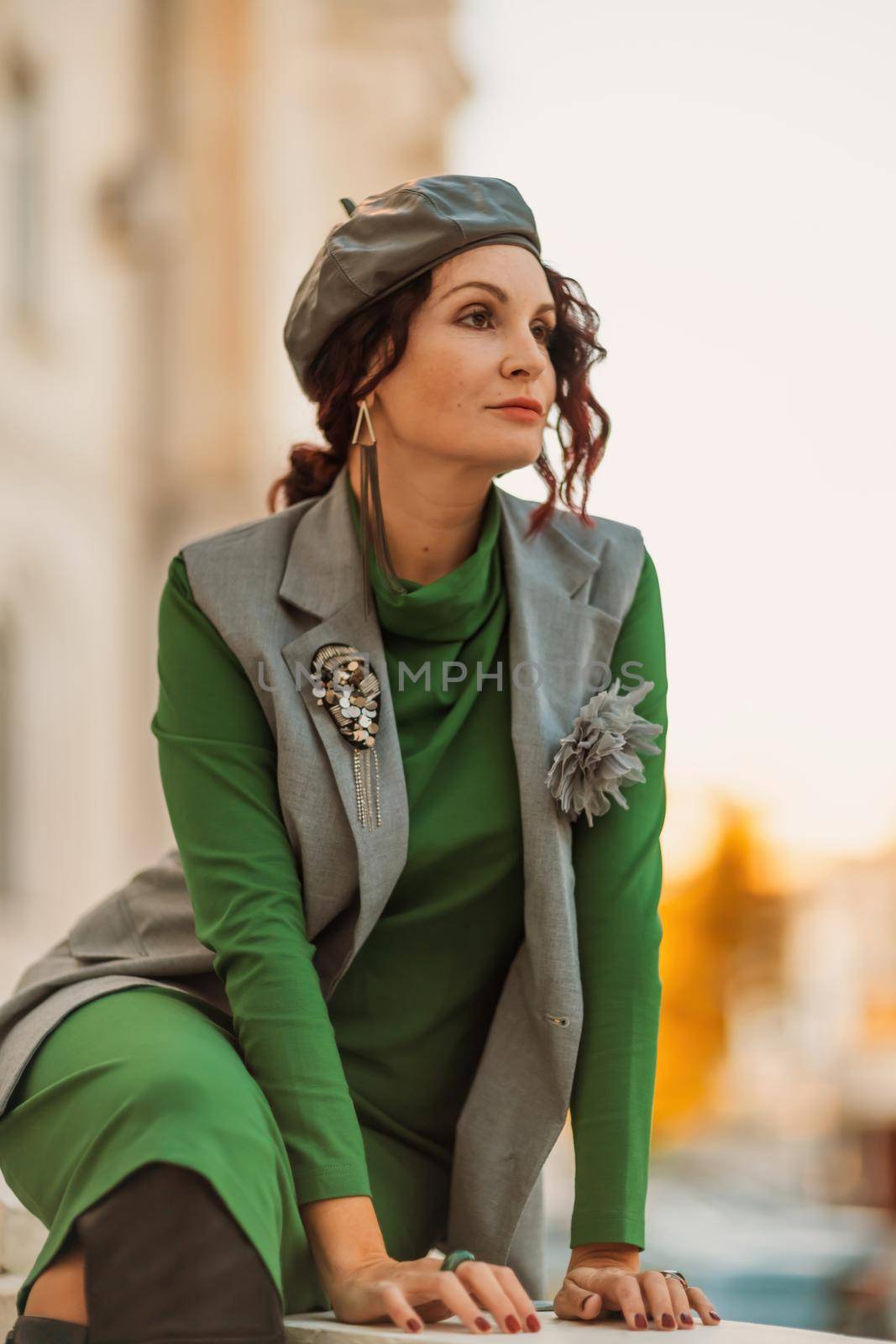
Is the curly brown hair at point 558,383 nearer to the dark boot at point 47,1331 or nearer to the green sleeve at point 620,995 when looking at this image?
the green sleeve at point 620,995

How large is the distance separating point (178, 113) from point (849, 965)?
3045 cm

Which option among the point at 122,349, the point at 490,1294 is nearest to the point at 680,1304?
the point at 490,1294

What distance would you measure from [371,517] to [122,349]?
13.6 m

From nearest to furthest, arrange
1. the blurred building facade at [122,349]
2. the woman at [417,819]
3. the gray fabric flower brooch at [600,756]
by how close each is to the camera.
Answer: the woman at [417,819], the gray fabric flower brooch at [600,756], the blurred building facade at [122,349]

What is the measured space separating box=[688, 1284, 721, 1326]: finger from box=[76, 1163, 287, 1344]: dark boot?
520 millimetres

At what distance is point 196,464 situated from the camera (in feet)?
52.4

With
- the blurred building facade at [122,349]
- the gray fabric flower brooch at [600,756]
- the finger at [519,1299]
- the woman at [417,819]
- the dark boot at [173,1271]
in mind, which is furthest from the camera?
the blurred building facade at [122,349]

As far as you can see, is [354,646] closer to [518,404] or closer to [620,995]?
[518,404]

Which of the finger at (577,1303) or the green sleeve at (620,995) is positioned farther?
→ the green sleeve at (620,995)

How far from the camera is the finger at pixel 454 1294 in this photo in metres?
1.81

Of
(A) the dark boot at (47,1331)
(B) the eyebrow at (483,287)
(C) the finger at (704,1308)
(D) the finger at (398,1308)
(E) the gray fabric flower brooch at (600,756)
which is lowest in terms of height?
(C) the finger at (704,1308)

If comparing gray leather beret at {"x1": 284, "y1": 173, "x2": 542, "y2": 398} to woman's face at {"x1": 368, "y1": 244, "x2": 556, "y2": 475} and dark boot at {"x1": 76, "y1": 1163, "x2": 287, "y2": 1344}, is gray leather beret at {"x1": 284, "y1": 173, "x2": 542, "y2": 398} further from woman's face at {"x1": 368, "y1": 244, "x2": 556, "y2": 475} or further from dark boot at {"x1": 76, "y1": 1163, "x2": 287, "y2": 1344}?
dark boot at {"x1": 76, "y1": 1163, "x2": 287, "y2": 1344}

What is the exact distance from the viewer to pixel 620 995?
2.22 meters

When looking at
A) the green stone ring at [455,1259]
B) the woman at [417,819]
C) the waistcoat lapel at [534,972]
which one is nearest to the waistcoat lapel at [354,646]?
the woman at [417,819]
